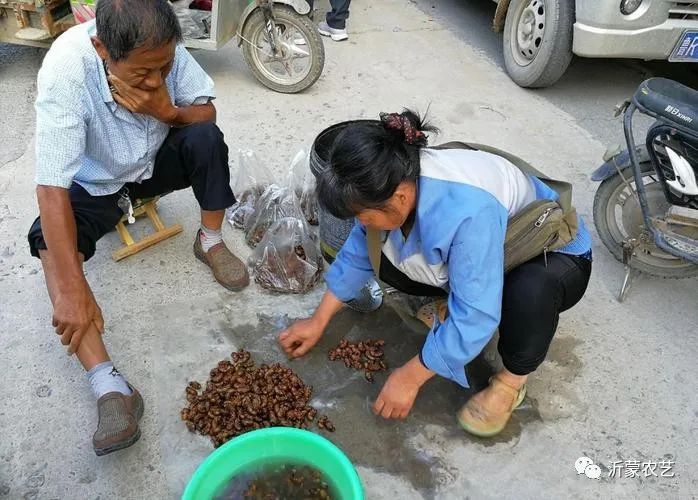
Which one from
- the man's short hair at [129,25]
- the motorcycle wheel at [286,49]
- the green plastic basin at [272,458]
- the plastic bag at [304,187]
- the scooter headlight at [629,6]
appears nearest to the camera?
the green plastic basin at [272,458]

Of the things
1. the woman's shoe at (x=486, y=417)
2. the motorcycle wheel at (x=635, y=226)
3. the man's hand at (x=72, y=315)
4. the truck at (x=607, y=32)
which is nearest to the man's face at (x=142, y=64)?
the man's hand at (x=72, y=315)

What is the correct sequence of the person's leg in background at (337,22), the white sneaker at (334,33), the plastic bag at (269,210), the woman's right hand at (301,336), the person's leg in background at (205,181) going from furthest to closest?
the white sneaker at (334,33) → the person's leg in background at (337,22) → the plastic bag at (269,210) → the person's leg in background at (205,181) → the woman's right hand at (301,336)

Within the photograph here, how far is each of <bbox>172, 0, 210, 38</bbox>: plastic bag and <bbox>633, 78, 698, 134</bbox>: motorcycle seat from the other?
9.10ft

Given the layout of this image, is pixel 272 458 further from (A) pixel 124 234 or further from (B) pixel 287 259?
(A) pixel 124 234

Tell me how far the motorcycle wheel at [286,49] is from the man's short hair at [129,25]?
7.36 feet

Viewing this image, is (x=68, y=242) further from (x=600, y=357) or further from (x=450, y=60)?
(x=450, y=60)

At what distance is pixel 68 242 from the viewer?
1.87m

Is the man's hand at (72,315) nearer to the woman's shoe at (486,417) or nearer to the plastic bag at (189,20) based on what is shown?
the woman's shoe at (486,417)

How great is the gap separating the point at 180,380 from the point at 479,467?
114 centimetres

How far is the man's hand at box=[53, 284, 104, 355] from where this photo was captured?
1804 mm

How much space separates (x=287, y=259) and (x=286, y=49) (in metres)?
1.99

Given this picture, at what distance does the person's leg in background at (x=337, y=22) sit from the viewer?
4.74 metres

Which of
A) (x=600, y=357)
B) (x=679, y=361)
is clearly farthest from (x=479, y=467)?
(x=679, y=361)

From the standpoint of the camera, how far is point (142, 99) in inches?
77.1
